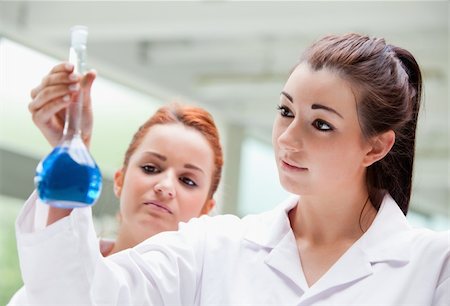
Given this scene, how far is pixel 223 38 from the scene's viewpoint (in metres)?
6.91

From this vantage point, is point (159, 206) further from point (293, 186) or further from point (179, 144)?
point (293, 186)

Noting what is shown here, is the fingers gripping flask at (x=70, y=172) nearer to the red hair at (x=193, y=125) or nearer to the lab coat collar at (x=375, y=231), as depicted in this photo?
the lab coat collar at (x=375, y=231)

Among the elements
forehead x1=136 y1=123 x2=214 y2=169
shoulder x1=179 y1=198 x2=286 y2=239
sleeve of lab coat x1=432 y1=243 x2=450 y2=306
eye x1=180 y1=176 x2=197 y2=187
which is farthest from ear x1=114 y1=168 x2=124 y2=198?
sleeve of lab coat x1=432 y1=243 x2=450 y2=306

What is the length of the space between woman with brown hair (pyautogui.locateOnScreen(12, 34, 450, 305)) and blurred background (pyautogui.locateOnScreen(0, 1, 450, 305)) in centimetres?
292

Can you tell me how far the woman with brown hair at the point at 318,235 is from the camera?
1733 mm

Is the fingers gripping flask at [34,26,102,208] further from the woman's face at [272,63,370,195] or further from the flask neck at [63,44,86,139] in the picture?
the woman's face at [272,63,370,195]

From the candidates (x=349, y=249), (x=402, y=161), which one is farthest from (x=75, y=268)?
(x=402, y=161)

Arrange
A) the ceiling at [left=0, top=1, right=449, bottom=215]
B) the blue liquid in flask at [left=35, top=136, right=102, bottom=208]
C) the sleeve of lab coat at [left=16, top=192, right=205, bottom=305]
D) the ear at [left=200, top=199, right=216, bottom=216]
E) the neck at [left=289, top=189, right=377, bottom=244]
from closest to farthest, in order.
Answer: the blue liquid in flask at [left=35, top=136, right=102, bottom=208] < the sleeve of lab coat at [left=16, top=192, right=205, bottom=305] < the neck at [left=289, top=189, right=377, bottom=244] < the ear at [left=200, top=199, right=216, bottom=216] < the ceiling at [left=0, top=1, right=449, bottom=215]

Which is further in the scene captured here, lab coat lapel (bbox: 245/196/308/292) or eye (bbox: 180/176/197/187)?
eye (bbox: 180/176/197/187)

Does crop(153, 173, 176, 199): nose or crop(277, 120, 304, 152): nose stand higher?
crop(277, 120, 304, 152): nose

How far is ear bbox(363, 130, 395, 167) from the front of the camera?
1.94m

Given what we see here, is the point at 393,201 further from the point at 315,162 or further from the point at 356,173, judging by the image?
the point at 315,162

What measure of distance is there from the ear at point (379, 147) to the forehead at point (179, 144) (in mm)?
602

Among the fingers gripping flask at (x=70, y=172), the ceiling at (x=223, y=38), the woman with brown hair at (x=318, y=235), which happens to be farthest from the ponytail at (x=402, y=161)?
the ceiling at (x=223, y=38)
